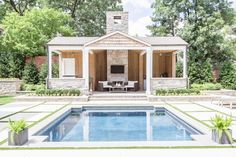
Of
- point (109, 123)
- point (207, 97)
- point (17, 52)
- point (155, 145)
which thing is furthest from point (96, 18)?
point (155, 145)

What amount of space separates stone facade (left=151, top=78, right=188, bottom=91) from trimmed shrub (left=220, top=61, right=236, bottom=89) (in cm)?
591

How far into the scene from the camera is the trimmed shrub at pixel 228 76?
83.7 feet

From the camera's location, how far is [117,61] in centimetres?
2356

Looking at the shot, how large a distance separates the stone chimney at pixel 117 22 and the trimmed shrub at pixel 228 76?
8107 millimetres

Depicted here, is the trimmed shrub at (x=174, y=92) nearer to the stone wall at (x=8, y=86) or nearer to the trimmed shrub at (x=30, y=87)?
the trimmed shrub at (x=30, y=87)

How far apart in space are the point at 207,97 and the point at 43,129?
37.1 ft

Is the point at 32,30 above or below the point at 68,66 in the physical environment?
above

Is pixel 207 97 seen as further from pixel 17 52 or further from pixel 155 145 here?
pixel 17 52

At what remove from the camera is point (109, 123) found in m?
13.1

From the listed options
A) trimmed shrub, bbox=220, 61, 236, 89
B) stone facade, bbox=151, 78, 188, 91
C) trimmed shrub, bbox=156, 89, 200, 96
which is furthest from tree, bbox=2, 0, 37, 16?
trimmed shrub, bbox=156, 89, 200, 96

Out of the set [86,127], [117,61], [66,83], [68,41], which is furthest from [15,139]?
[117,61]

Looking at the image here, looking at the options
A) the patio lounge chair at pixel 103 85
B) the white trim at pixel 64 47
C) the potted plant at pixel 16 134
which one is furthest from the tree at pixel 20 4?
the potted plant at pixel 16 134

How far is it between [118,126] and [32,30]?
17258mm

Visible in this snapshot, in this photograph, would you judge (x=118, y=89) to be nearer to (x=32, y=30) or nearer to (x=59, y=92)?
(x=59, y=92)
